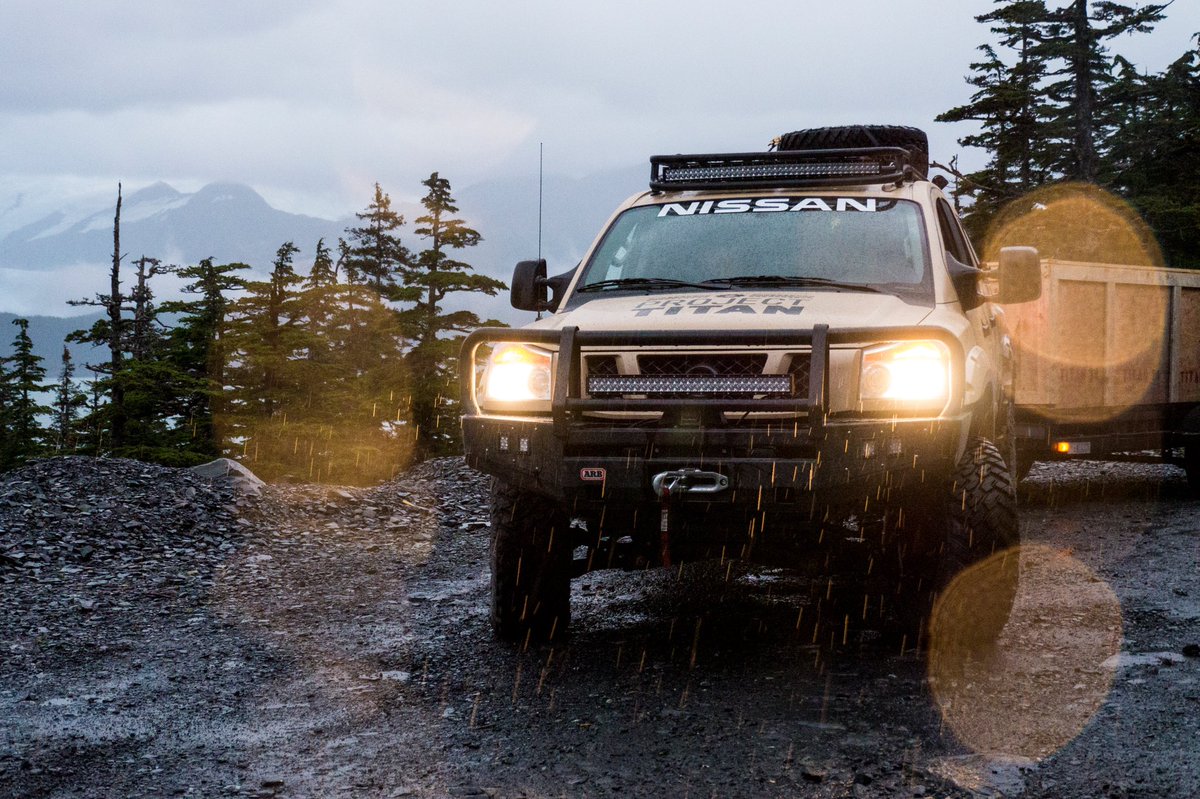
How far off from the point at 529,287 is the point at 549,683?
2351 millimetres

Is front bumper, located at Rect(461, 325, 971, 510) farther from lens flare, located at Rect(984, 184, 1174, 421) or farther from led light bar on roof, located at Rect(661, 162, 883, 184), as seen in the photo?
lens flare, located at Rect(984, 184, 1174, 421)

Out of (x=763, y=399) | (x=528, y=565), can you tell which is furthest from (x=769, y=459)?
(x=528, y=565)

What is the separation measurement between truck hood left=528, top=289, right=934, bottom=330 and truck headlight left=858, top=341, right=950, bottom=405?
0.13m

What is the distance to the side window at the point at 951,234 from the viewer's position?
6138 mm

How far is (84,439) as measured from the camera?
41.7 metres

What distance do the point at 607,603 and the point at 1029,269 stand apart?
301 centimetres

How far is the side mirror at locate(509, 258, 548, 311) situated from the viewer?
6.25 m

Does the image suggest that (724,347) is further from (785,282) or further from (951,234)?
(951,234)

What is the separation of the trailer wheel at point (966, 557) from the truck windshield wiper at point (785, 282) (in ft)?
2.90

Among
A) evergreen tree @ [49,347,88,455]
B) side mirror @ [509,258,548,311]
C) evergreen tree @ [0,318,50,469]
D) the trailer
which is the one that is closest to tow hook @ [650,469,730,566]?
side mirror @ [509,258,548,311]

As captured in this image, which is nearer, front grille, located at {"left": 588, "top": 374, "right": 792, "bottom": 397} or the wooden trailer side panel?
front grille, located at {"left": 588, "top": 374, "right": 792, "bottom": 397}

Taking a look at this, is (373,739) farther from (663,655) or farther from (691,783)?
(663,655)

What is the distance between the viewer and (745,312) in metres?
4.75

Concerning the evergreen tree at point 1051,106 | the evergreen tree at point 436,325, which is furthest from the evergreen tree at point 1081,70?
the evergreen tree at point 436,325
